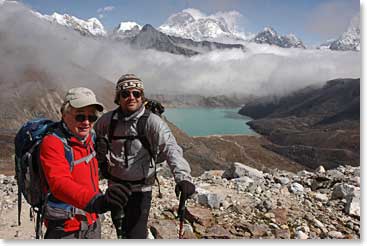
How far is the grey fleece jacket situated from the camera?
1756mm

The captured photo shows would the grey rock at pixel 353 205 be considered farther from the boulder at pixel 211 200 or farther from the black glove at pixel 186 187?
the black glove at pixel 186 187

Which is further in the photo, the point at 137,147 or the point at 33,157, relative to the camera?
the point at 137,147

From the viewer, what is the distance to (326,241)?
2.38 m

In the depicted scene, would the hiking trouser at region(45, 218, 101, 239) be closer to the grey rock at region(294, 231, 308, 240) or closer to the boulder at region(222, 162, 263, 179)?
the grey rock at region(294, 231, 308, 240)

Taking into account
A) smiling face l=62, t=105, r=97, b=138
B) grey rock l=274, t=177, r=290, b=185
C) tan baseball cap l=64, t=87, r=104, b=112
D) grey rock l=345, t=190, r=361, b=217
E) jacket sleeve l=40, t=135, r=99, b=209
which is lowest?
grey rock l=345, t=190, r=361, b=217

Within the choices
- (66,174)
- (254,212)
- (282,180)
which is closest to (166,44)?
→ (282,180)

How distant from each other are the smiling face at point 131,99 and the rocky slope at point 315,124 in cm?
2972

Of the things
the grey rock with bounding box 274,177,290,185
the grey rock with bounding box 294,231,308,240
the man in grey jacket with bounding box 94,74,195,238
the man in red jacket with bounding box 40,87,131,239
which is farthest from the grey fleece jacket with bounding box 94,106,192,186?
the grey rock with bounding box 274,177,290,185

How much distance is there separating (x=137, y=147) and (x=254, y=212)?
75.4 inches

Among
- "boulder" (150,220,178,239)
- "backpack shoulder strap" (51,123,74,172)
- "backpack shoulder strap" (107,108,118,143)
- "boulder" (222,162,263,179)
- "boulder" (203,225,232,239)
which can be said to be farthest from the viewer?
"boulder" (222,162,263,179)

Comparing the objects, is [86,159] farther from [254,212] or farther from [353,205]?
[353,205]

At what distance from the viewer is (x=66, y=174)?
137 cm

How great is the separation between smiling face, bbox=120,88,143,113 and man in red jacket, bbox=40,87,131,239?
0.84ft

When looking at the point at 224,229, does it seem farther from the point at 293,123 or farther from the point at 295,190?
the point at 293,123
